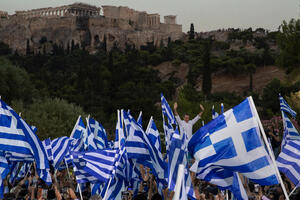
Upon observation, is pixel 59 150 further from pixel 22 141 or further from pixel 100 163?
pixel 100 163

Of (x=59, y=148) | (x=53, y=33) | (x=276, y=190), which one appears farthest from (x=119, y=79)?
(x=53, y=33)

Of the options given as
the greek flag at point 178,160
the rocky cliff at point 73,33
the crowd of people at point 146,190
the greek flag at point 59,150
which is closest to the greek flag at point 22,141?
the crowd of people at point 146,190

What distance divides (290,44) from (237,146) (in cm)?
1840

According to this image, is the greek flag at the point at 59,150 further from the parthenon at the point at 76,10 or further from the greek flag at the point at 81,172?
the parthenon at the point at 76,10

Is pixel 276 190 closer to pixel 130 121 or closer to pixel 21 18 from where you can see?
pixel 130 121

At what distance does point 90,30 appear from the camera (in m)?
136

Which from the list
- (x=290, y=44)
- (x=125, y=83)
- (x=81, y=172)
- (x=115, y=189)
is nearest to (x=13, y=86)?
(x=290, y=44)

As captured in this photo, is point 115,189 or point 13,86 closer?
point 115,189

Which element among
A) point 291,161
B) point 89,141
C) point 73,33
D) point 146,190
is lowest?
point 146,190

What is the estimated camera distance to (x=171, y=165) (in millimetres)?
6520

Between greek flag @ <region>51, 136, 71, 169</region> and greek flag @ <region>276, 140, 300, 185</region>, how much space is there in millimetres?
5069

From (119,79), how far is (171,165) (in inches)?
2033

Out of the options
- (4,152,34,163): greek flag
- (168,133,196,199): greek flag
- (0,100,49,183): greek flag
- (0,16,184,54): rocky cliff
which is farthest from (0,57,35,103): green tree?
(0,16,184,54): rocky cliff

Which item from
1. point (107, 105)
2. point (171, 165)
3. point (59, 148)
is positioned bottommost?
point (107, 105)
